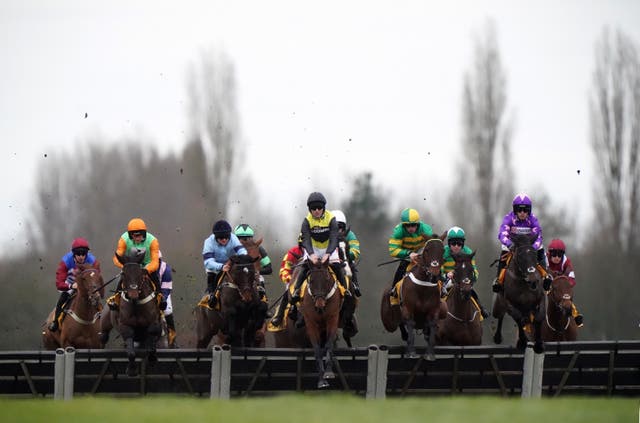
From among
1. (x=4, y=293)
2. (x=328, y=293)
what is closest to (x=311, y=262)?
(x=328, y=293)

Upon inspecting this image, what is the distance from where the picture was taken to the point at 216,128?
134 feet

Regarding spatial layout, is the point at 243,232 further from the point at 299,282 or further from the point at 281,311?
the point at 299,282

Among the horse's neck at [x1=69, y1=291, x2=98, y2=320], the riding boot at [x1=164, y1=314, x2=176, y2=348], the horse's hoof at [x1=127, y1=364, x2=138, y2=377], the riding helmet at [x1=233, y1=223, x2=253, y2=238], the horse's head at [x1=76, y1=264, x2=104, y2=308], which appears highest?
the riding helmet at [x1=233, y1=223, x2=253, y2=238]

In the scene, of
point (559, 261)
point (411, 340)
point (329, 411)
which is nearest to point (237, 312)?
point (411, 340)

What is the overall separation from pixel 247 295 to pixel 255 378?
1550 mm

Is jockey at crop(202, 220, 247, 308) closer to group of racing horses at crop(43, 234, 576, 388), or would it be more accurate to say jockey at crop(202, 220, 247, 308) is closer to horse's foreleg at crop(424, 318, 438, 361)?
group of racing horses at crop(43, 234, 576, 388)

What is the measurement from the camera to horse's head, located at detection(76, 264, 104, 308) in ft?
81.1

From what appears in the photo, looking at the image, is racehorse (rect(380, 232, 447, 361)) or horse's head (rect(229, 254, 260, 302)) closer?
racehorse (rect(380, 232, 447, 361))

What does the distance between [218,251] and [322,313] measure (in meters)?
3.16

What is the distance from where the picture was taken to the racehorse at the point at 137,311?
22.5 metres

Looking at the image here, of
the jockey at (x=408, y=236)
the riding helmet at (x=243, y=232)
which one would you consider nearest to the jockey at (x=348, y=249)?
the jockey at (x=408, y=236)

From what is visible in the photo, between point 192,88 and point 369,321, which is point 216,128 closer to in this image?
point 192,88

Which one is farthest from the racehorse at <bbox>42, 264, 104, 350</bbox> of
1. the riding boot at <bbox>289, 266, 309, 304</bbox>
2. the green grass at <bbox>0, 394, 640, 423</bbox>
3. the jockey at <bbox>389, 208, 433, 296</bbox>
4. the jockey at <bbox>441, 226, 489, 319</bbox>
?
the jockey at <bbox>441, 226, 489, 319</bbox>

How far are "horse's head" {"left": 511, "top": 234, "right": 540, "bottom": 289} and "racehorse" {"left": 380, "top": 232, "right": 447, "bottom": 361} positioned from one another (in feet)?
4.00
